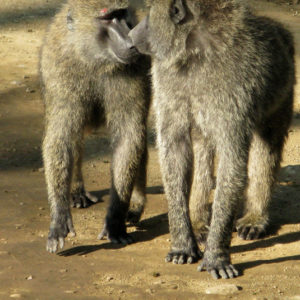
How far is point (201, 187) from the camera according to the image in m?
5.52

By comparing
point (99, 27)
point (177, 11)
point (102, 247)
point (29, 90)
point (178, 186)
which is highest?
point (177, 11)

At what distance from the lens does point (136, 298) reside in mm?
4547

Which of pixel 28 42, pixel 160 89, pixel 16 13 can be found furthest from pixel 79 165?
pixel 16 13

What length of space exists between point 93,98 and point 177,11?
1.01m

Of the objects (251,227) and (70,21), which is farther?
(251,227)

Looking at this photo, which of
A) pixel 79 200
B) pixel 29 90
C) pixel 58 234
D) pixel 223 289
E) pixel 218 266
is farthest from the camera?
pixel 29 90

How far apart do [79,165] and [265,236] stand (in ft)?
5.15

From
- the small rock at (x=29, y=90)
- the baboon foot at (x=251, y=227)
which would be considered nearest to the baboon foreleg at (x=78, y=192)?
the baboon foot at (x=251, y=227)

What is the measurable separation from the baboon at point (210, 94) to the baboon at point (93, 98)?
15.5 inches

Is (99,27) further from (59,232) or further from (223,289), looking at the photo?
(223,289)

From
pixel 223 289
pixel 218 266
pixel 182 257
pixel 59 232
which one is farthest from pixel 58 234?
pixel 223 289

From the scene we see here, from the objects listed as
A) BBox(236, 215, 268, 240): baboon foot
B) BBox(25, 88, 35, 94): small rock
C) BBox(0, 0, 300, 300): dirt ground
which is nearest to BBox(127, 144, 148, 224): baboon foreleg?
BBox(0, 0, 300, 300): dirt ground

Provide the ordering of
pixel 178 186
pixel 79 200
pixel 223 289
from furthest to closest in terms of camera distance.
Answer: pixel 79 200 < pixel 178 186 < pixel 223 289

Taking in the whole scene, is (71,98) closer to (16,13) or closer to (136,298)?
(136,298)
